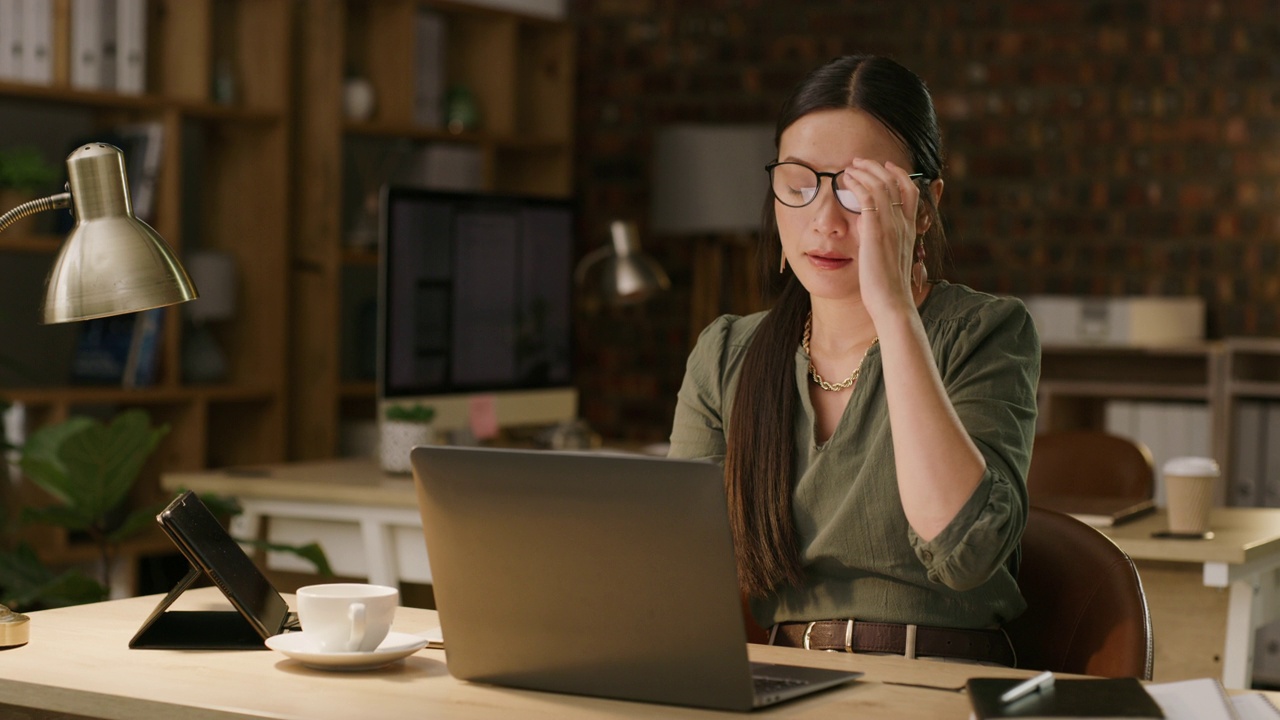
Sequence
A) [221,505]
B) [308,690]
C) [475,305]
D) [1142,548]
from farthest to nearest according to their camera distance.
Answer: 1. [475,305]
2. [221,505]
3. [1142,548]
4. [308,690]

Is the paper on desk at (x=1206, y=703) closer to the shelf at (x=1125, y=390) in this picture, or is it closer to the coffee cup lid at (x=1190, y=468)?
the coffee cup lid at (x=1190, y=468)

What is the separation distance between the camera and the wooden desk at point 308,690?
121 cm

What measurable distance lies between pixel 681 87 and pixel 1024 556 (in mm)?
3824

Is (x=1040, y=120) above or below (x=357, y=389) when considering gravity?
above

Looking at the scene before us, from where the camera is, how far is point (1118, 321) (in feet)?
14.4

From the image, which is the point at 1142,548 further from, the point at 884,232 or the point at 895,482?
the point at 884,232

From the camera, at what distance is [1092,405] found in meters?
4.69

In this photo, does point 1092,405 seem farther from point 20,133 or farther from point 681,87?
point 20,133

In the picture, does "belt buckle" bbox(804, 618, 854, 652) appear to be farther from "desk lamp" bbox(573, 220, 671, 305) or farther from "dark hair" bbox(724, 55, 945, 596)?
"desk lamp" bbox(573, 220, 671, 305)

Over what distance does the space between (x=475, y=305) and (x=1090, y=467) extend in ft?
4.45

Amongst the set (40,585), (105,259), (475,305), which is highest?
(105,259)

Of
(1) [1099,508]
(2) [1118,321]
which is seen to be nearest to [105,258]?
(1) [1099,508]

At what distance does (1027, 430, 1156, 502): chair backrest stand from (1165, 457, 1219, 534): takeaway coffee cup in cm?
50

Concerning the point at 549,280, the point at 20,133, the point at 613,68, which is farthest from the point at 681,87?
the point at 20,133
